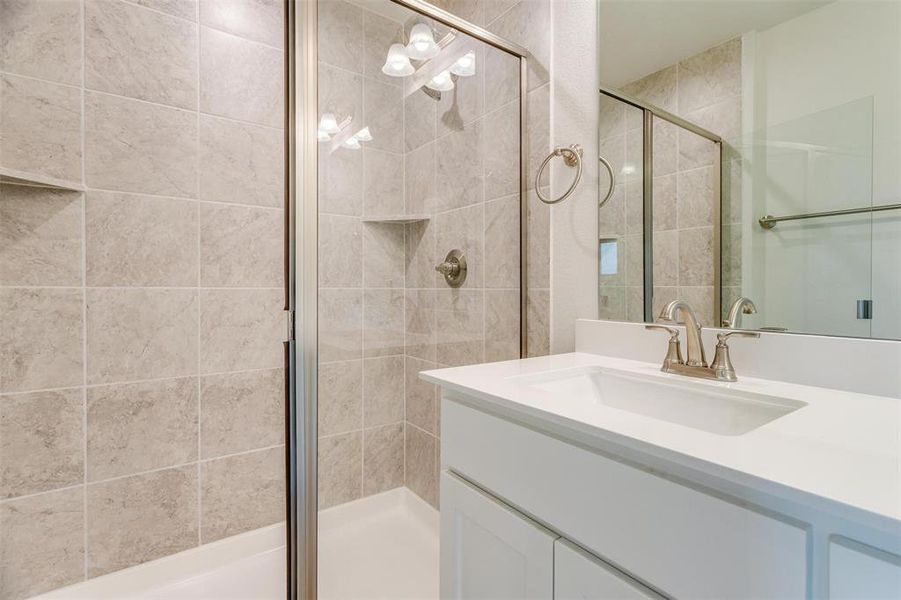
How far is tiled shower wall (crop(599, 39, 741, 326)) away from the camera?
3.11ft

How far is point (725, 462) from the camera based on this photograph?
43 cm

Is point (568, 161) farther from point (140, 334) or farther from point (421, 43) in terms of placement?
point (140, 334)

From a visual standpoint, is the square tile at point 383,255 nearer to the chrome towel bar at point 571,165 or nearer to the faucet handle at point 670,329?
the chrome towel bar at point 571,165

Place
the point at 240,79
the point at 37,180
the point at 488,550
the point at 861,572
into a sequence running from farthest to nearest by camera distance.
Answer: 1. the point at 240,79
2. the point at 37,180
3. the point at 488,550
4. the point at 861,572

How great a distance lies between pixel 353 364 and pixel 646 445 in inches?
33.5

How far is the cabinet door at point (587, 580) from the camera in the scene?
520mm

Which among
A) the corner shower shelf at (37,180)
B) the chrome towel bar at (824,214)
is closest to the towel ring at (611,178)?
the chrome towel bar at (824,214)

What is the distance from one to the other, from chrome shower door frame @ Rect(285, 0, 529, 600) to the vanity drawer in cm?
58

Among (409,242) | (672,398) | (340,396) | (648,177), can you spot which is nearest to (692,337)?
(672,398)

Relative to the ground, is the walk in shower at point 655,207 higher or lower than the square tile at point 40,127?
lower

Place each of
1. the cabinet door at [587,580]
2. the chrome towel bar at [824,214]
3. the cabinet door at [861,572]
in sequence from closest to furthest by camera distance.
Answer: the cabinet door at [861,572] → the cabinet door at [587,580] → the chrome towel bar at [824,214]

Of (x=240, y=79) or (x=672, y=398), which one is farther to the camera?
(x=240, y=79)

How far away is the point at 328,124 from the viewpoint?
41.7 inches

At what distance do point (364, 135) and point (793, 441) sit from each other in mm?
1064
